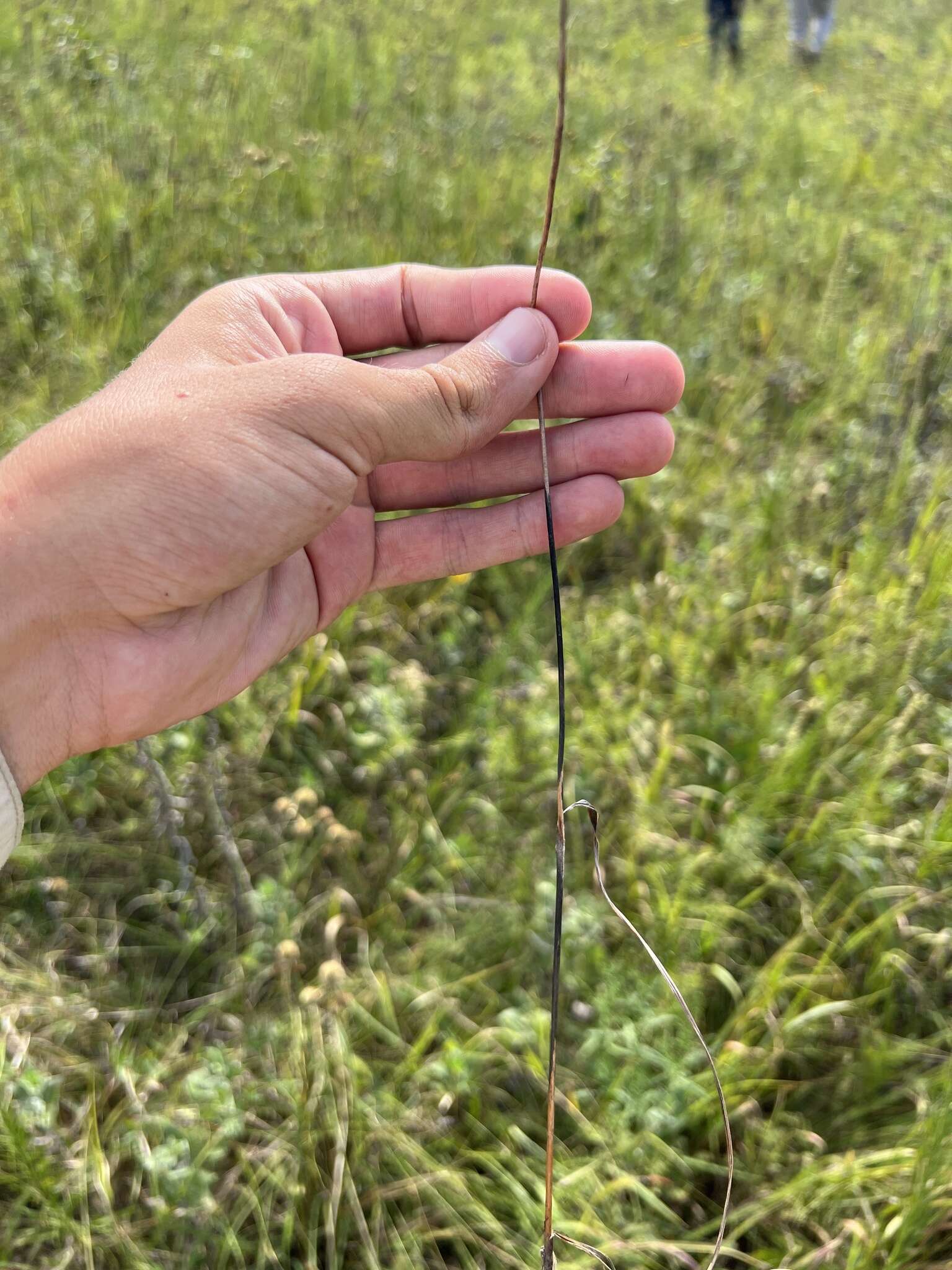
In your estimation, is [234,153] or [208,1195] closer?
[208,1195]

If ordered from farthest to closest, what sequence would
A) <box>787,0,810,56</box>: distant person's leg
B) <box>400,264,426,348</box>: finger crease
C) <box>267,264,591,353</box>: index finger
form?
<box>787,0,810,56</box>: distant person's leg, <box>400,264,426,348</box>: finger crease, <box>267,264,591,353</box>: index finger

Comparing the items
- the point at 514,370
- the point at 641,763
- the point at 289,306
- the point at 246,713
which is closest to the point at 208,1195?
the point at 246,713

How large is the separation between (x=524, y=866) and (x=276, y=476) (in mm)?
942

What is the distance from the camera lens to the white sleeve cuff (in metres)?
1.33

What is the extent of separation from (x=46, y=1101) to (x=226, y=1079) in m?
0.29

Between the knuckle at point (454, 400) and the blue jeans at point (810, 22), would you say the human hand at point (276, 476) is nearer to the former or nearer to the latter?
the knuckle at point (454, 400)

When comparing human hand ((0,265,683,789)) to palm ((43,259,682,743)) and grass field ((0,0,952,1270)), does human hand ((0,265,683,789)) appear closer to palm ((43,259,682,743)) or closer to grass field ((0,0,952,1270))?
palm ((43,259,682,743))

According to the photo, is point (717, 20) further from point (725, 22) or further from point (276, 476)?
point (276, 476)

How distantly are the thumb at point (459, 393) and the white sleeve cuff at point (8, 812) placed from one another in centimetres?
76

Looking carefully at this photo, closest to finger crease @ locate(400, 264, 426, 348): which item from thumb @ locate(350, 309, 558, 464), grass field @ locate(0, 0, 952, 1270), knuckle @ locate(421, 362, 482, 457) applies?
thumb @ locate(350, 309, 558, 464)

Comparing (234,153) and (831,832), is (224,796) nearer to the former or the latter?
(831,832)

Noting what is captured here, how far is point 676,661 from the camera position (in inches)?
79.0

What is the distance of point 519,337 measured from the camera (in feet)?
4.84

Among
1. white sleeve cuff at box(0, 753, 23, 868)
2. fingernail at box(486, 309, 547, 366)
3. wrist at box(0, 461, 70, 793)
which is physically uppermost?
fingernail at box(486, 309, 547, 366)
